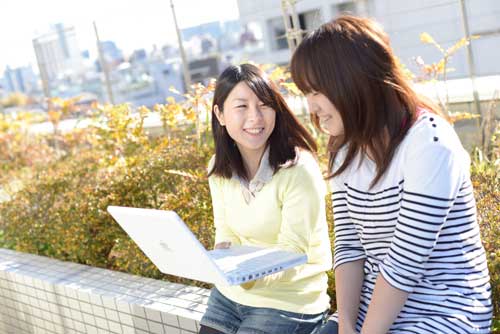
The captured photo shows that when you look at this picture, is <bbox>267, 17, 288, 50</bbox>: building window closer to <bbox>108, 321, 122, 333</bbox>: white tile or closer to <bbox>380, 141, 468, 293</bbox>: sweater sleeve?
<bbox>108, 321, 122, 333</bbox>: white tile

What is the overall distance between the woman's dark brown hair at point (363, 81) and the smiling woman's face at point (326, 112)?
21 millimetres

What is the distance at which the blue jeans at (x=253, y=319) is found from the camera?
219 cm

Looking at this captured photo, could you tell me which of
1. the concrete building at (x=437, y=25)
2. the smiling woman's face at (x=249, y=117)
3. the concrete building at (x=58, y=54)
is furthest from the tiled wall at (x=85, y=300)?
the concrete building at (x=58, y=54)

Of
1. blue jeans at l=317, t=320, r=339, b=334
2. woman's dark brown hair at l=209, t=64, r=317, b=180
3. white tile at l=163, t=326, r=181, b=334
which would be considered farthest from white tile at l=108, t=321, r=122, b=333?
blue jeans at l=317, t=320, r=339, b=334

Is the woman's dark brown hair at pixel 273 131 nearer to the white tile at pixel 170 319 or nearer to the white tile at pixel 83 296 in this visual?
the white tile at pixel 170 319

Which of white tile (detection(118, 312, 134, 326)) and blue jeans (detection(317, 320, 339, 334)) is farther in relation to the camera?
white tile (detection(118, 312, 134, 326))

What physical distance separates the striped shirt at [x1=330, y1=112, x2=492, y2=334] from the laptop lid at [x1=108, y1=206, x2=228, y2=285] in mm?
478

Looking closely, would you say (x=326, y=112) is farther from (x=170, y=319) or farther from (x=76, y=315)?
(x=76, y=315)

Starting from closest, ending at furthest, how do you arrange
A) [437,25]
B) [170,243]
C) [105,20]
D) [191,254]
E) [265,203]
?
[191,254]
[170,243]
[265,203]
[437,25]
[105,20]

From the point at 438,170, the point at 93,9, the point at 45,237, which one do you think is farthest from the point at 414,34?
the point at 93,9

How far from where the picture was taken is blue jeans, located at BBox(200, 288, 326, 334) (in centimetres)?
219

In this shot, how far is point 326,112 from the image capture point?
1744mm

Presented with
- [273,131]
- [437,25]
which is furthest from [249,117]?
[437,25]

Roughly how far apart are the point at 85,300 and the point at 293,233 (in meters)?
1.54
